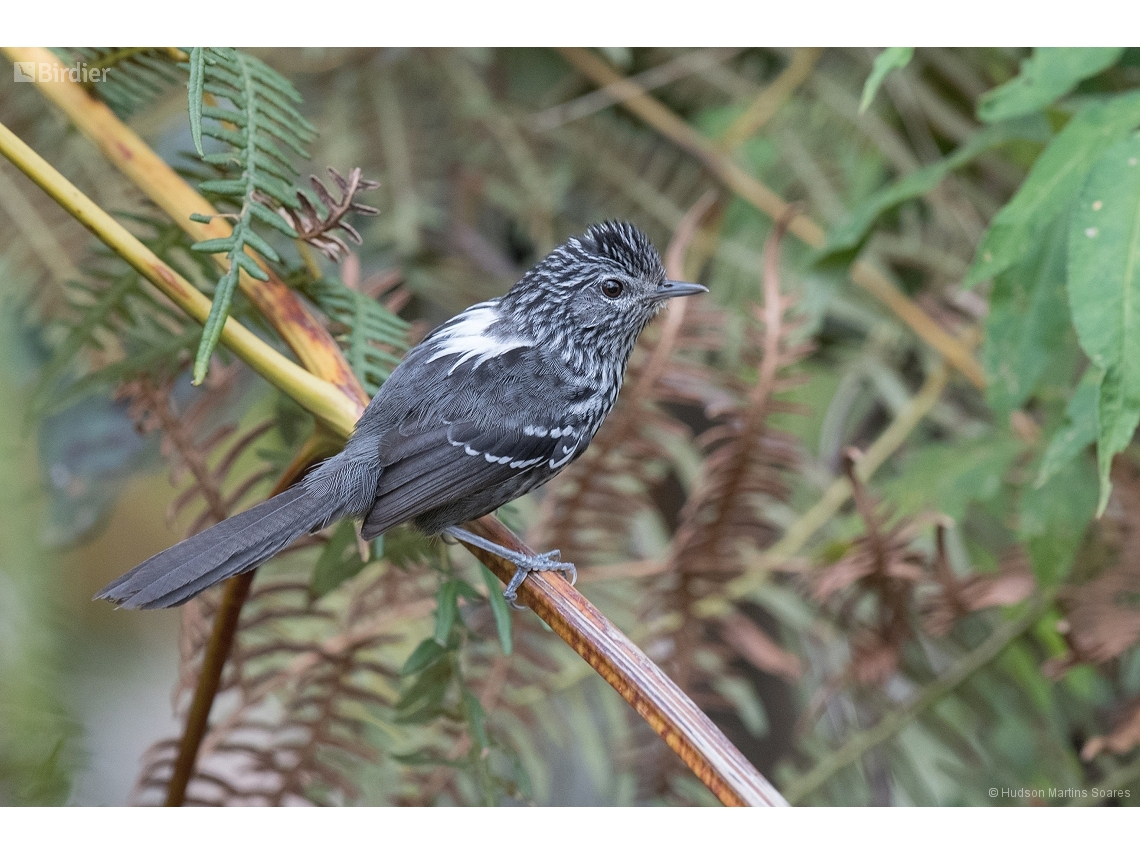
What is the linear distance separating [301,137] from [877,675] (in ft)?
5.92

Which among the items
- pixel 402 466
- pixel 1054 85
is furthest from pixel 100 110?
pixel 1054 85

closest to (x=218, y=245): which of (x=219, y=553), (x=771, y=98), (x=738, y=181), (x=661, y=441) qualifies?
(x=219, y=553)

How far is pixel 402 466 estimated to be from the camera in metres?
1.80

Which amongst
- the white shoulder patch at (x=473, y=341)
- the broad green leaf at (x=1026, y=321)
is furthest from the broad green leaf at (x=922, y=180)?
the white shoulder patch at (x=473, y=341)

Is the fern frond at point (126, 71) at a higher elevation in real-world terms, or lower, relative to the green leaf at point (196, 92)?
higher

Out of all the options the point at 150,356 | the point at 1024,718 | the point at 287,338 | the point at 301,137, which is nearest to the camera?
the point at 301,137

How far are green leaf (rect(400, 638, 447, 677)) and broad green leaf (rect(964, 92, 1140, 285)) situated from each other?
1.20 m

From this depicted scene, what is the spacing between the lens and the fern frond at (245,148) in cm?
144

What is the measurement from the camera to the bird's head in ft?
6.31

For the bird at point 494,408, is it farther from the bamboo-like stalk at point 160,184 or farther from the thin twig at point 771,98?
the thin twig at point 771,98

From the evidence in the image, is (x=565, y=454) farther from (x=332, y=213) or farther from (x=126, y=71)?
(x=126, y=71)

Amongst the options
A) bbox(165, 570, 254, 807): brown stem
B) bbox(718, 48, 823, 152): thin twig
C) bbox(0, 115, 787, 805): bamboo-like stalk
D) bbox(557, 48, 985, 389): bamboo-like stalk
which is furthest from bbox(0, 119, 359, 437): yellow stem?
bbox(718, 48, 823, 152): thin twig

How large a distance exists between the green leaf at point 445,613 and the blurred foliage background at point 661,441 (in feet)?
0.03
